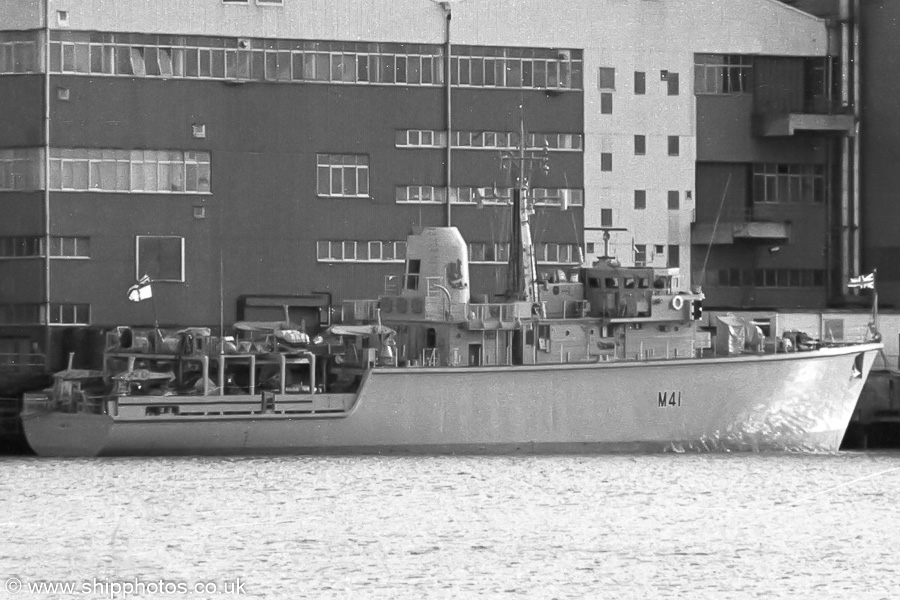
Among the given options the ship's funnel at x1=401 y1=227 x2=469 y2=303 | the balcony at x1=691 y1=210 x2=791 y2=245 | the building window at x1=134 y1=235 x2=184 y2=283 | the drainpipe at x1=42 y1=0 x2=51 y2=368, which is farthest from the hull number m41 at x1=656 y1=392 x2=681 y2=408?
the drainpipe at x1=42 y1=0 x2=51 y2=368

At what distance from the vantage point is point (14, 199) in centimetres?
6184

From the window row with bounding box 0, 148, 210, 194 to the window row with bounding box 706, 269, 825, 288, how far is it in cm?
1777

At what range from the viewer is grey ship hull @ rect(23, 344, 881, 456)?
46875 mm

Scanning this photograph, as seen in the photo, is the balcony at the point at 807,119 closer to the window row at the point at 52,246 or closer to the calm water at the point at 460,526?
the calm water at the point at 460,526

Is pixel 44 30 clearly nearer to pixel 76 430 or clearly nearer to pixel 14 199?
pixel 14 199

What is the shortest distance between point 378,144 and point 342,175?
1508mm

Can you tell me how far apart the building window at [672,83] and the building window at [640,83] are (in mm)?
826

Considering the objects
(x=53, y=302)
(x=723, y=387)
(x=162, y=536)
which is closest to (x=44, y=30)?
(x=53, y=302)

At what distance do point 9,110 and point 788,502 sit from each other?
103 ft

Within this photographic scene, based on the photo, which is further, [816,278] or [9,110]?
[816,278]

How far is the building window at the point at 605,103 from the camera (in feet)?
216

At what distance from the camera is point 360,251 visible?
63562 mm

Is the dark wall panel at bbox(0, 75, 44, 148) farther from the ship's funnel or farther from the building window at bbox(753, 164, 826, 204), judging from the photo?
the building window at bbox(753, 164, 826, 204)

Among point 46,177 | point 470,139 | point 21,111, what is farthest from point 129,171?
point 470,139
